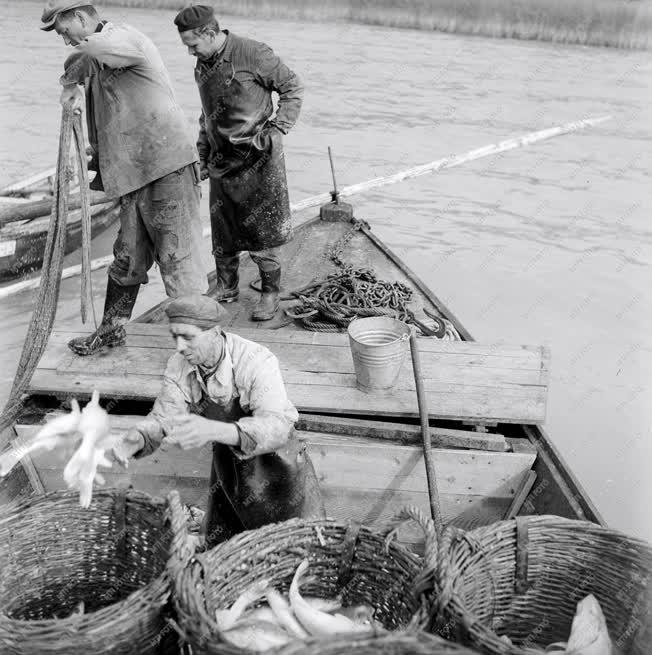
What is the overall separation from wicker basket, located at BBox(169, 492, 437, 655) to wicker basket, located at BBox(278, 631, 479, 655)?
31 centimetres

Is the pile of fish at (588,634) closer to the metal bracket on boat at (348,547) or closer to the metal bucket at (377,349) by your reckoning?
the metal bracket on boat at (348,547)

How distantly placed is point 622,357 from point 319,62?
1419 centimetres

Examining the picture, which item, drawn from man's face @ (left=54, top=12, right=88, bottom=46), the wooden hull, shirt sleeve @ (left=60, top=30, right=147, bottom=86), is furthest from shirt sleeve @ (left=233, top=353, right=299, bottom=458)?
the wooden hull

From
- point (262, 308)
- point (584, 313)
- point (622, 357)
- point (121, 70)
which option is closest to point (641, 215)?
point (584, 313)

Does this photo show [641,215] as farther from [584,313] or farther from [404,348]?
[404,348]

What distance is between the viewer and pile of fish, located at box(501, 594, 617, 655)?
2555mm

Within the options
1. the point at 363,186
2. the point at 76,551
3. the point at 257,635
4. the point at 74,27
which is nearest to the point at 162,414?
the point at 76,551

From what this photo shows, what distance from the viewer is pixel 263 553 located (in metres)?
2.63

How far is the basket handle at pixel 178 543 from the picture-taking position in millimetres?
2348

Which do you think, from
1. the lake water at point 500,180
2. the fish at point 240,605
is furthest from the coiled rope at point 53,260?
the lake water at point 500,180

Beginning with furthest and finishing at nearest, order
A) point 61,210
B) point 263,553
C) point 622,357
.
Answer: point 622,357 → point 61,210 → point 263,553

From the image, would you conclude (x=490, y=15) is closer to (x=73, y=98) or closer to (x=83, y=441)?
(x=73, y=98)

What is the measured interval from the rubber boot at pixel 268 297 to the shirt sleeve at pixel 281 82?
1.07 meters

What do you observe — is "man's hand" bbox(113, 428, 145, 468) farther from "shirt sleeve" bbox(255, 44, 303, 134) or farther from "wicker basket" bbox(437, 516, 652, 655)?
"shirt sleeve" bbox(255, 44, 303, 134)
